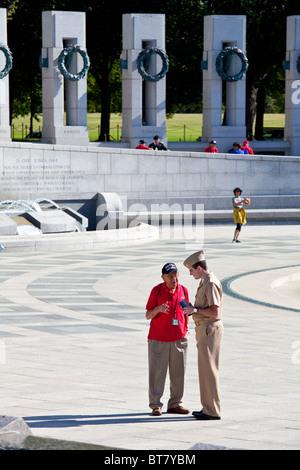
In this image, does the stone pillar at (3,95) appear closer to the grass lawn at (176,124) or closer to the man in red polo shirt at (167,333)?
the man in red polo shirt at (167,333)

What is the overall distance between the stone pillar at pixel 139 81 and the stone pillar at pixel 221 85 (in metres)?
2.01

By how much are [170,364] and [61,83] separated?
2581cm

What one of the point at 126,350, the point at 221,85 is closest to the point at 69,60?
the point at 221,85

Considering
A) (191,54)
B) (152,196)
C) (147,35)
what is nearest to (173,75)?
(191,54)

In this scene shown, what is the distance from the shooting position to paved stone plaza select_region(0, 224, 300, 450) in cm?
865

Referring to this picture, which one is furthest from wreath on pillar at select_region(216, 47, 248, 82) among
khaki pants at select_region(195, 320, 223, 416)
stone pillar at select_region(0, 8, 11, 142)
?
khaki pants at select_region(195, 320, 223, 416)

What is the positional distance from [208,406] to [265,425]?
0.67 meters

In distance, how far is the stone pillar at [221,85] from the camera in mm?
35969

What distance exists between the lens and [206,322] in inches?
371

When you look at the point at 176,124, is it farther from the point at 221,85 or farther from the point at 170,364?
the point at 170,364

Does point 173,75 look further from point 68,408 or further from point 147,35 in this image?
point 68,408

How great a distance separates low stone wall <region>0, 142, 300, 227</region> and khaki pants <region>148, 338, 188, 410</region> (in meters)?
20.9

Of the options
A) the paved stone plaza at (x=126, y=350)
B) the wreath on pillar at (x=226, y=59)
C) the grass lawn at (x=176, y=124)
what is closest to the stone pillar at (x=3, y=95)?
the wreath on pillar at (x=226, y=59)

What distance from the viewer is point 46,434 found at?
826cm
